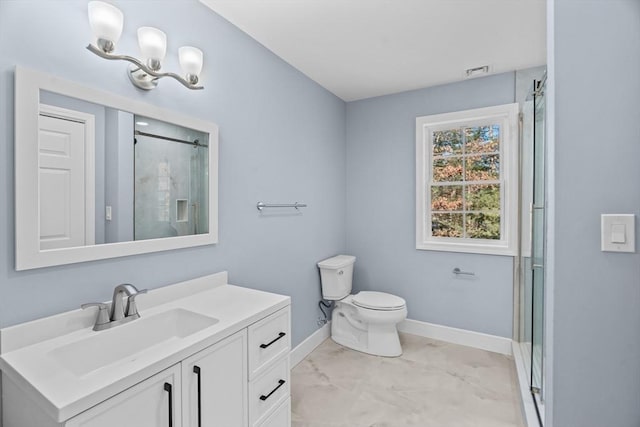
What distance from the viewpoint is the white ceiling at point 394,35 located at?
1.82m

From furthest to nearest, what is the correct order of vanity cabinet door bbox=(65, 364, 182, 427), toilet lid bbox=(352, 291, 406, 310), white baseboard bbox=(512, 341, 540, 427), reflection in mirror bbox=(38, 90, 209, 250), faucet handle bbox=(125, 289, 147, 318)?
toilet lid bbox=(352, 291, 406, 310)
white baseboard bbox=(512, 341, 540, 427)
faucet handle bbox=(125, 289, 147, 318)
reflection in mirror bbox=(38, 90, 209, 250)
vanity cabinet door bbox=(65, 364, 182, 427)

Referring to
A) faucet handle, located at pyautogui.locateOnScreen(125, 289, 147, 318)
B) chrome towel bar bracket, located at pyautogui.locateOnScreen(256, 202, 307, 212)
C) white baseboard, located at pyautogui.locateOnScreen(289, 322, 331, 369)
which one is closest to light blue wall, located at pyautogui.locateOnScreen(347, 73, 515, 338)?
white baseboard, located at pyautogui.locateOnScreen(289, 322, 331, 369)

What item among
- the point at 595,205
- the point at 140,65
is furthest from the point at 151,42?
the point at 595,205

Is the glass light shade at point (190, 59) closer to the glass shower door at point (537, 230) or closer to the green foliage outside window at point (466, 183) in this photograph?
the glass shower door at point (537, 230)

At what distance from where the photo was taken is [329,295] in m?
2.88

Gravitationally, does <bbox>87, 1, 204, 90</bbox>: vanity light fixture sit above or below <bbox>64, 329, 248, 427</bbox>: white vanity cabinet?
above

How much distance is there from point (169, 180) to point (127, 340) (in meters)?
0.75

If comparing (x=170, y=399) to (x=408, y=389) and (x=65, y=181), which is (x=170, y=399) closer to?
(x=65, y=181)

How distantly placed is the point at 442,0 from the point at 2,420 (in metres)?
2.68

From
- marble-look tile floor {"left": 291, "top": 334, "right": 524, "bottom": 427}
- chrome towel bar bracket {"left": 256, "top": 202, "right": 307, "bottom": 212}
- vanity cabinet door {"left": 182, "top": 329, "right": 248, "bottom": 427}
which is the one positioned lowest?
marble-look tile floor {"left": 291, "top": 334, "right": 524, "bottom": 427}

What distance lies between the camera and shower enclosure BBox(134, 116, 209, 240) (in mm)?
1469

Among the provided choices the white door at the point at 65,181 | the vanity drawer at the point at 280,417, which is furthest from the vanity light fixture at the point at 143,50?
the vanity drawer at the point at 280,417

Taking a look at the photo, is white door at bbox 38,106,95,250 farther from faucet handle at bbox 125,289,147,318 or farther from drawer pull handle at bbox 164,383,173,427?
drawer pull handle at bbox 164,383,173,427

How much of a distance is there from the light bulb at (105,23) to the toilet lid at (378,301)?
2.38 m
